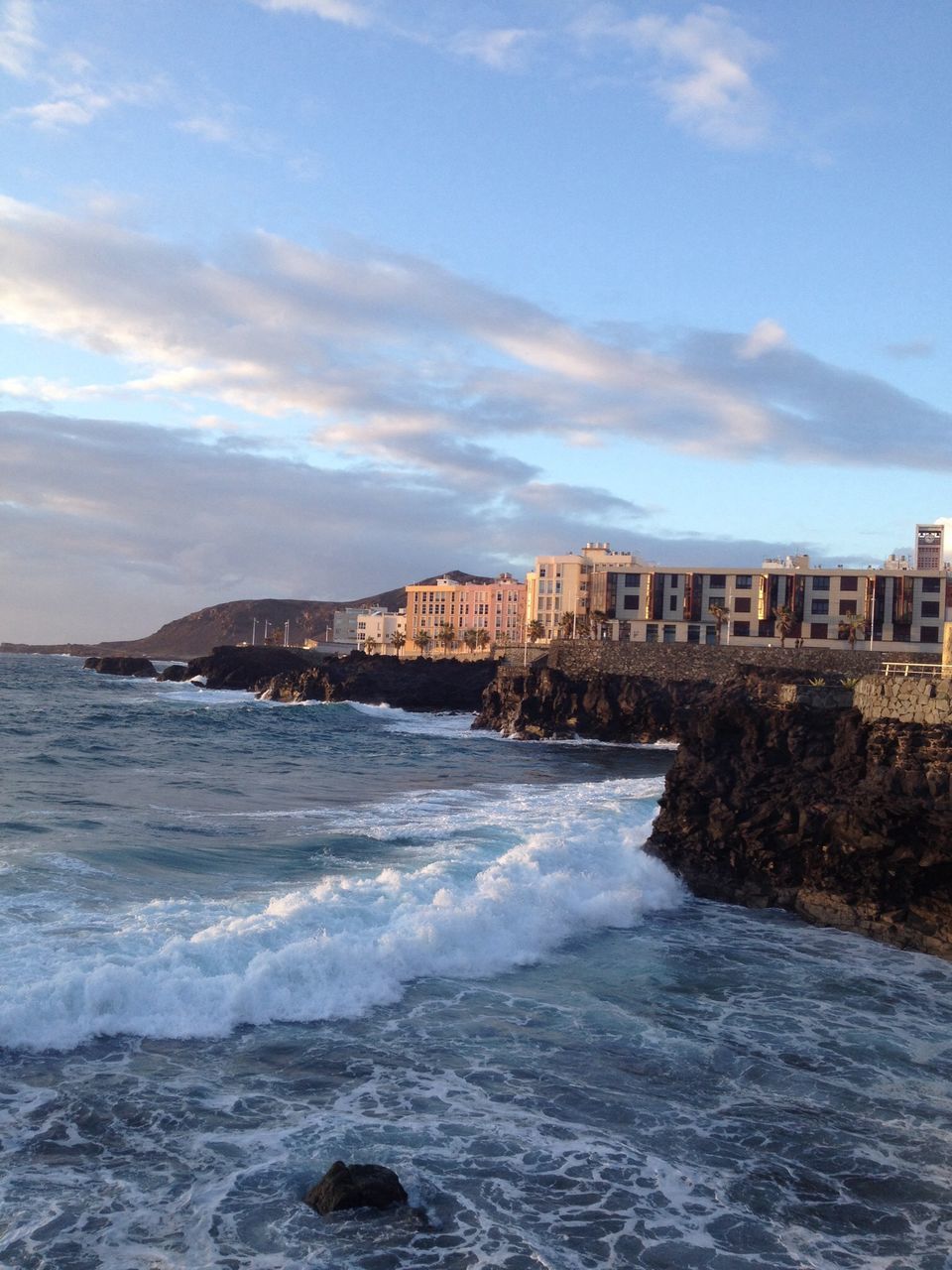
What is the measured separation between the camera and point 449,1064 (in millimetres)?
9867

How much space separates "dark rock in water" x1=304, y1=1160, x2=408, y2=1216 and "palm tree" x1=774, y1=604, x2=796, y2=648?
7531cm

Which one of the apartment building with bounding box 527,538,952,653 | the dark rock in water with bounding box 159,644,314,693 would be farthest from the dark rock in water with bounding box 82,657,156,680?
the apartment building with bounding box 527,538,952,653

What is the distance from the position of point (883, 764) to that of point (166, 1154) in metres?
14.8

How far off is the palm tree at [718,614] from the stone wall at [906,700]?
205 feet

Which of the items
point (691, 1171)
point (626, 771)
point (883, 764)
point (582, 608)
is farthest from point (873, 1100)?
point (582, 608)

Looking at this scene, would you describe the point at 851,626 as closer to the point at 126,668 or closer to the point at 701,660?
the point at 701,660

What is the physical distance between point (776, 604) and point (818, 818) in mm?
69143

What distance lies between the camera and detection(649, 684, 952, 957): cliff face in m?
15.9

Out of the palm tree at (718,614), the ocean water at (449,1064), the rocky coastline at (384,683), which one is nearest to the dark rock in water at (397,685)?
the rocky coastline at (384,683)

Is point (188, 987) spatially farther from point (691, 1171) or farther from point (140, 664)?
point (140, 664)

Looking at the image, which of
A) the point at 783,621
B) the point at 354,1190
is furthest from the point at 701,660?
the point at 354,1190

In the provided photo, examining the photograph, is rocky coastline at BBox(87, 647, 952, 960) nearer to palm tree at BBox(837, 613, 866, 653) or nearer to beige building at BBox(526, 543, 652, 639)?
palm tree at BBox(837, 613, 866, 653)

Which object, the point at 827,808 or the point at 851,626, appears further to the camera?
the point at 851,626

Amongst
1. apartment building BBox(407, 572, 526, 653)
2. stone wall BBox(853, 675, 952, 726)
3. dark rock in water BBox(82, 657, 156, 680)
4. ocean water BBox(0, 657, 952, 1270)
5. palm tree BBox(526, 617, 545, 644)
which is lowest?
ocean water BBox(0, 657, 952, 1270)
